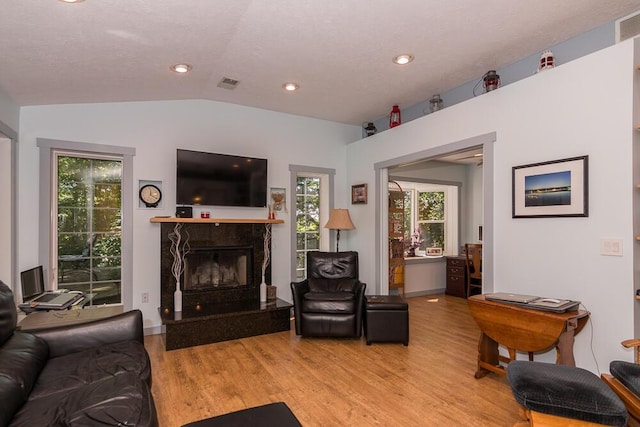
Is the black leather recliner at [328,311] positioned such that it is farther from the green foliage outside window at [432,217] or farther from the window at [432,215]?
the green foliage outside window at [432,217]

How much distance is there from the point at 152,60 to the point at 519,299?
3.44m

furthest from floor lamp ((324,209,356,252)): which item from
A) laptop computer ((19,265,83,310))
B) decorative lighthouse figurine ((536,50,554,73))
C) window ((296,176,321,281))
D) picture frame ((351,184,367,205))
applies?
laptop computer ((19,265,83,310))

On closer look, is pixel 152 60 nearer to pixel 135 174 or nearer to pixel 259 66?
pixel 259 66

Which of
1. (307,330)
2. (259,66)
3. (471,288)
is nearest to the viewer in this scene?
(259,66)

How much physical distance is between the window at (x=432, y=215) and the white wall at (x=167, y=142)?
2.01m

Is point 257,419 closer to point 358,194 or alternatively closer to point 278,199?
point 278,199

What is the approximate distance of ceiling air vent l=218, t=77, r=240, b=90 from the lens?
12.0 feet

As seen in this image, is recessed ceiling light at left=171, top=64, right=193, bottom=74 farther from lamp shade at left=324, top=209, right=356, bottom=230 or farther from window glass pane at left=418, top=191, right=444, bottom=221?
window glass pane at left=418, top=191, right=444, bottom=221

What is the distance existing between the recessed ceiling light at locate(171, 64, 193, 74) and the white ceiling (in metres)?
0.06

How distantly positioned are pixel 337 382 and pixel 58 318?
2.24 metres

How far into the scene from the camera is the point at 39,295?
10.3 ft

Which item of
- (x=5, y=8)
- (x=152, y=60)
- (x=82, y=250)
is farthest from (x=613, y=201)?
(x=82, y=250)

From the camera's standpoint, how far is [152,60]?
2855 mm

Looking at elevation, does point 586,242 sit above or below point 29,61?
below
